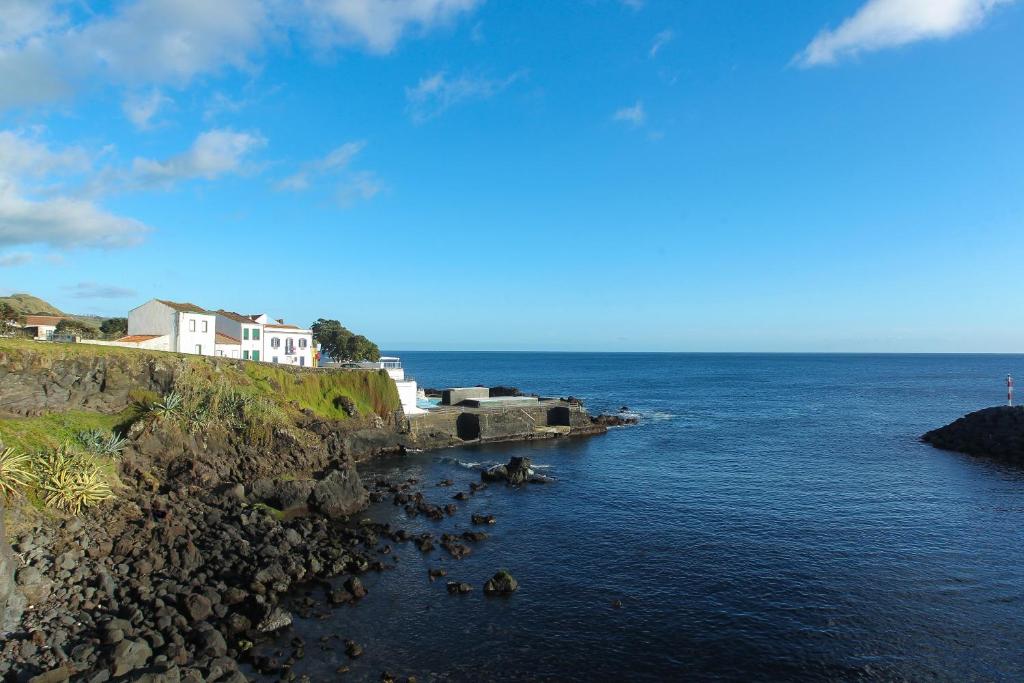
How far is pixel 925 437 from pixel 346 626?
82719 mm

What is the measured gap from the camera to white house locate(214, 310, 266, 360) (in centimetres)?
7656

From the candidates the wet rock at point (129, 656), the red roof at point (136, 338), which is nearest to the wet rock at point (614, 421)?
the red roof at point (136, 338)

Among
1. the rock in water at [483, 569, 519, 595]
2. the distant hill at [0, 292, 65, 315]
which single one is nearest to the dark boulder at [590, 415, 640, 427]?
the rock in water at [483, 569, 519, 595]

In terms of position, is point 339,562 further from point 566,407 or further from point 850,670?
point 566,407

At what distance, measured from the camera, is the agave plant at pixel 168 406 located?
155 feet

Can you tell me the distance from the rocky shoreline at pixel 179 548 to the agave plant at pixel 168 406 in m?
1.44

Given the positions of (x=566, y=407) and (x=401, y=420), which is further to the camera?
(x=566, y=407)

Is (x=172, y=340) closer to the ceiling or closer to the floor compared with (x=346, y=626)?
closer to the ceiling

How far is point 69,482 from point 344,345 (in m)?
66.5

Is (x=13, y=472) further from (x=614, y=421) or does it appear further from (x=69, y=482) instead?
(x=614, y=421)

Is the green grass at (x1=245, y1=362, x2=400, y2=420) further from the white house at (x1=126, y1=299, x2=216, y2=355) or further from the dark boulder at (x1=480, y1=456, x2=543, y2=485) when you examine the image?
the dark boulder at (x1=480, y1=456, x2=543, y2=485)

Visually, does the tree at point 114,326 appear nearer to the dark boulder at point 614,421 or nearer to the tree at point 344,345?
the tree at point 344,345

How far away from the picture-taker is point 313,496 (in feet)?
144

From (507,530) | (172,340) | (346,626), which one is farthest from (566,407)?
(346,626)
